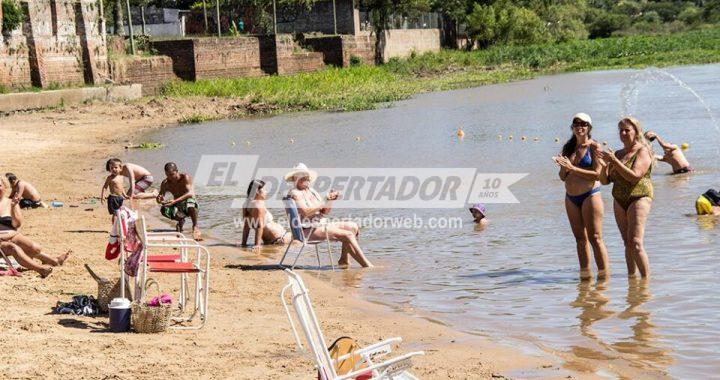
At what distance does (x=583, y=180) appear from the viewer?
972cm

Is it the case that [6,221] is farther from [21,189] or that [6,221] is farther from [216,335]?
[216,335]

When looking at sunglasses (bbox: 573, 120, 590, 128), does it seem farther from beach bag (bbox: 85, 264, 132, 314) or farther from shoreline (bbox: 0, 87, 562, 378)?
beach bag (bbox: 85, 264, 132, 314)

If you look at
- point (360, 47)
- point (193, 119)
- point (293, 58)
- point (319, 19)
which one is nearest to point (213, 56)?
point (293, 58)

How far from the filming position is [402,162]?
2516 centimetres

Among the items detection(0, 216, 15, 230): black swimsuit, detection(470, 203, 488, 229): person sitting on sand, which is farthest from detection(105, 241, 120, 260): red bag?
detection(470, 203, 488, 229): person sitting on sand

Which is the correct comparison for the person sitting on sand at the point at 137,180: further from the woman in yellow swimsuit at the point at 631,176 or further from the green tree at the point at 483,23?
the green tree at the point at 483,23

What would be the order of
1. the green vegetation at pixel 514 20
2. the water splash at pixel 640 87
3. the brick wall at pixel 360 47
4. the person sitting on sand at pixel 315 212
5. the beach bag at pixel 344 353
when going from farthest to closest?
the green vegetation at pixel 514 20
the brick wall at pixel 360 47
the water splash at pixel 640 87
the person sitting on sand at pixel 315 212
the beach bag at pixel 344 353

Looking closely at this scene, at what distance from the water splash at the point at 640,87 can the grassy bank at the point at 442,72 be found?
5.69 metres

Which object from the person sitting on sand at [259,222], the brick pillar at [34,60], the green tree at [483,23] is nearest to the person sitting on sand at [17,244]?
the person sitting on sand at [259,222]

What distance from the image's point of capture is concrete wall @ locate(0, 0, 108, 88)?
3766 centimetres

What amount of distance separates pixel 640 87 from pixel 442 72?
16.3m

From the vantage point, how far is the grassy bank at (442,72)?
4500cm

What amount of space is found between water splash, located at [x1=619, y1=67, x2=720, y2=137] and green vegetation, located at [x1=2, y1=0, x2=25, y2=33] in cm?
2092

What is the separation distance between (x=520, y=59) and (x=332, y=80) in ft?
72.7
